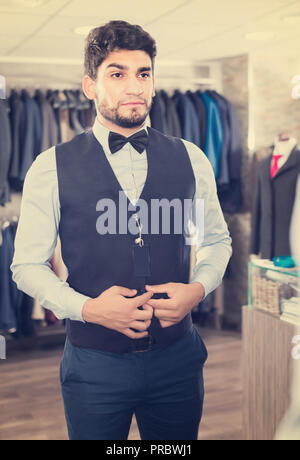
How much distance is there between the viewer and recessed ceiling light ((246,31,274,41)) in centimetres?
173

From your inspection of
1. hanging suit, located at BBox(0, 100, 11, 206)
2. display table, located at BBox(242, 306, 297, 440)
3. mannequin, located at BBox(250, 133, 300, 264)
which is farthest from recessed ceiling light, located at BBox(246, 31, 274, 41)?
display table, located at BBox(242, 306, 297, 440)

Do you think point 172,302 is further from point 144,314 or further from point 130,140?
point 130,140

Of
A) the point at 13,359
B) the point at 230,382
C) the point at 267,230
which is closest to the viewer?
the point at 13,359

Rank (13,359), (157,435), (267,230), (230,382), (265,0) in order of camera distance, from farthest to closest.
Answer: (230,382)
(267,230)
(13,359)
(265,0)
(157,435)

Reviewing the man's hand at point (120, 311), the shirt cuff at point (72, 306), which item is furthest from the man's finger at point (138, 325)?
the shirt cuff at point (72, 306)

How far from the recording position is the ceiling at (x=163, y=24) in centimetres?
145

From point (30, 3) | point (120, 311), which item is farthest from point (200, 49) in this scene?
point (120, 311)

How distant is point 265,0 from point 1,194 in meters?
0.93

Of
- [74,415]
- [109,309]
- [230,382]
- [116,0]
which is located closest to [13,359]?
[74,415]

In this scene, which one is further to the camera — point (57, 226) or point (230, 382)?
point (230, 382)

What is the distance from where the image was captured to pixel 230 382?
121 inches

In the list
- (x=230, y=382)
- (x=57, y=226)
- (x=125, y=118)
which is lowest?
(x=230, y=382)

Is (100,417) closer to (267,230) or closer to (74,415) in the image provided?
(74,415)

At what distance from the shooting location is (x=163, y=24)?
5.31ft
